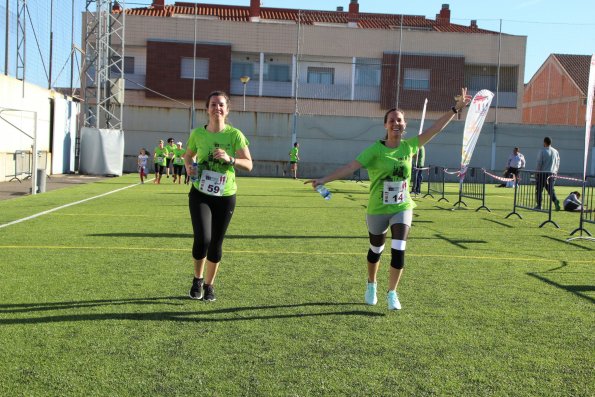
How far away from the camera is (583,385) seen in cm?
449

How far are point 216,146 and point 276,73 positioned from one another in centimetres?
3906

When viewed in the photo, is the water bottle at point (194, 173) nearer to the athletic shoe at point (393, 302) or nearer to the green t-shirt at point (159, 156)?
the athletic shoe at point (393, 302)

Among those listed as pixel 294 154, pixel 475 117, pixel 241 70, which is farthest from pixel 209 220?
pixel 241 70

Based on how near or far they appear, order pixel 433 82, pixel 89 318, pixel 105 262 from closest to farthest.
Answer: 1. pixel 89 318
2. pixel 105 262
3. pixel 433 82

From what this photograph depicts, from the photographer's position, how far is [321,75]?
142 feet

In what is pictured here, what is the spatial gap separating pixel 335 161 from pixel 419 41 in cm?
964

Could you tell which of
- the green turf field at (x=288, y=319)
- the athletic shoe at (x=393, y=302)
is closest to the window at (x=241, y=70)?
the green turf field at (x=288, y=319)

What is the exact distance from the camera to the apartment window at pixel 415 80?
4247cm

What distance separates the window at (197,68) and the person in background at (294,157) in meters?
9.30

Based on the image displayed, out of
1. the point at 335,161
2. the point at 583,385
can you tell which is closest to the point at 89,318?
Answer: the point at 583,385

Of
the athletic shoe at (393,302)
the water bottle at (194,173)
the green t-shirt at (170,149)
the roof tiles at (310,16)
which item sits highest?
the roof tiles at (310,16)

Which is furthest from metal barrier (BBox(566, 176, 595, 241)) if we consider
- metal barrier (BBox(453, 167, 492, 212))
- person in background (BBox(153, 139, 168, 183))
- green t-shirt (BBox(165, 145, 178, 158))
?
green t-shirt (BBox(165, 145, 178, 158))

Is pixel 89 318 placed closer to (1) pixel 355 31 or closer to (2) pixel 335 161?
(2) pixel 335 161

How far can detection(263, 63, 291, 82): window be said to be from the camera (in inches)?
1769
